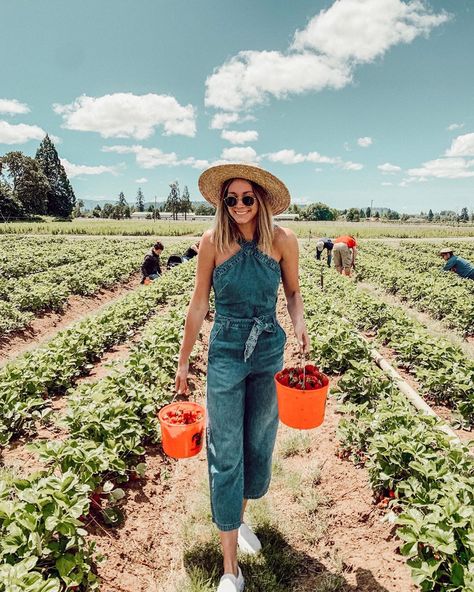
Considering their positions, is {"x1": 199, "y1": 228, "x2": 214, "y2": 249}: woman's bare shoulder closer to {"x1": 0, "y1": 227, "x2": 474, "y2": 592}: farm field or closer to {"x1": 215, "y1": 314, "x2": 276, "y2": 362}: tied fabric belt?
{"x1": 215, "y1": 314, "x2": 276, "y2": 362}: tied fabric belt

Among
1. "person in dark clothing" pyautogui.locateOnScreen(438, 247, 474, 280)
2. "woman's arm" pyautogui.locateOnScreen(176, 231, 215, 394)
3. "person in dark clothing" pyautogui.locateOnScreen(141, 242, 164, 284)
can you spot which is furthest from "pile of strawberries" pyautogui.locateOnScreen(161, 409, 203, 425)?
"person in dark clothing" pyautogui.locateOnScreen(438, 247, 474, 280)

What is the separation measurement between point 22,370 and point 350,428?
379 centimetres

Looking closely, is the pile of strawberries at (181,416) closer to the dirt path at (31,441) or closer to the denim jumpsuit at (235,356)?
the denim jumpsuit at (235,356)

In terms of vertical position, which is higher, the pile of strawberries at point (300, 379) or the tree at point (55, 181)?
the tree at point (55, 181)

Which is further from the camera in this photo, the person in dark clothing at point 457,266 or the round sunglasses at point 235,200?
the person in dark clothing at point 457,266

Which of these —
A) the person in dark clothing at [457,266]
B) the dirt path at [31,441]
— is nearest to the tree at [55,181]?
the person in dark clothing at [457,266]

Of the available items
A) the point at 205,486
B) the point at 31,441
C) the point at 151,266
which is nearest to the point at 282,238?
the point at 205,486

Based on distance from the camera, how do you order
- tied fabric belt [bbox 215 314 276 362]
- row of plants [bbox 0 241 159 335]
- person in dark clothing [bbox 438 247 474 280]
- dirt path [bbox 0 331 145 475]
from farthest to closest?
1. person in dark clothing [bbox 438 247 474 280]
2. row of plants [bbox 0 241 159 335]
3. dirt path [bbox 0 331 145 475]
4. tied fabric belt [bbox 215 314 276 362]

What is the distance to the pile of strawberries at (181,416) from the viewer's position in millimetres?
2671

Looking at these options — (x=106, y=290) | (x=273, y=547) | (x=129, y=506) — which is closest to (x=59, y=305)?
(x=106, y=290)

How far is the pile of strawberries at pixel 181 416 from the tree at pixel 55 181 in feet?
279

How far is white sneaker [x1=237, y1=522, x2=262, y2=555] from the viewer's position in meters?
2.71

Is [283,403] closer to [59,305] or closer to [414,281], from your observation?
[59,305]

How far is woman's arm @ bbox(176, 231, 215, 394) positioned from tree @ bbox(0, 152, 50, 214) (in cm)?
7814
